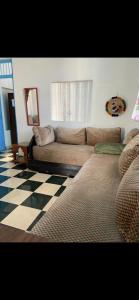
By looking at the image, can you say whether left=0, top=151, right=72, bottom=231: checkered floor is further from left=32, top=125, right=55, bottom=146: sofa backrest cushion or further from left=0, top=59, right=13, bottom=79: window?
left=0, top=59, right=13, bottom=79: window

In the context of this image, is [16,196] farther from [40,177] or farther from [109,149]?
[109,149]

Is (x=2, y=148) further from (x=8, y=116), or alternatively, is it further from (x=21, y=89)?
(x=21, y=89)

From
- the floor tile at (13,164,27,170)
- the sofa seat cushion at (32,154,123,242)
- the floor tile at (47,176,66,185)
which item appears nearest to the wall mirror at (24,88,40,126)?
the floor tile at (13,164,27,170)

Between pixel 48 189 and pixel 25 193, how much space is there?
13.6 inches

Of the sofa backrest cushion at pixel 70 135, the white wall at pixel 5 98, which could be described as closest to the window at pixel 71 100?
the sofa backrest cushion at pixel 70 135

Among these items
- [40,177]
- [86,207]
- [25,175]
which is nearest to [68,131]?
[40,177]
